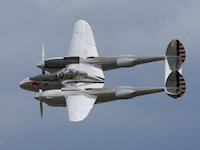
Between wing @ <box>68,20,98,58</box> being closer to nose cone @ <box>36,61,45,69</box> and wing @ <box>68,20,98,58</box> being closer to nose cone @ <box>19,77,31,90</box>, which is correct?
nose cone @ <box>36,61,45,69</box>

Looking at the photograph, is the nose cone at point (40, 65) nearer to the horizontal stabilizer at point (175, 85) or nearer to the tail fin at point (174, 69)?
the tail fin at point (174, 69)

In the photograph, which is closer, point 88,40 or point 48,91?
point 48,91

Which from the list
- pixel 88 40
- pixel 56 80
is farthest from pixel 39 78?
pixel 88 40

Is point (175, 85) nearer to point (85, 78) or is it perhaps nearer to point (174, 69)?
point (174, 69)

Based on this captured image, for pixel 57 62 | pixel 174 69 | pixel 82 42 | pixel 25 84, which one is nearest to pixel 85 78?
pixel 57 62

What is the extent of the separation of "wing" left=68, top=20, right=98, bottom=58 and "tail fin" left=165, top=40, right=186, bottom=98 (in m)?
8.82

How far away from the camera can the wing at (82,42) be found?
94.3 meters

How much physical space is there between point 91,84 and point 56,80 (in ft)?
12.0

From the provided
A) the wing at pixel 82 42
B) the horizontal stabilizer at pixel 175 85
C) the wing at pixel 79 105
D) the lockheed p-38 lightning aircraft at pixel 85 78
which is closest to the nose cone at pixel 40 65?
the lockheed p-38 lightning aircraft at pixel 85 78

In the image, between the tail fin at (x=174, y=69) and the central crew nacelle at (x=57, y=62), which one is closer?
the tail fin at (x=174, y=69)

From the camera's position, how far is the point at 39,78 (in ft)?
292

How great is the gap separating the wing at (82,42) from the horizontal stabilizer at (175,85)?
11.5 metres

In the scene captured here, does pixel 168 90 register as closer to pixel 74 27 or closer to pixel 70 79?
pixel 70 79

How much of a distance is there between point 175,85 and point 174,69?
3.61 m
